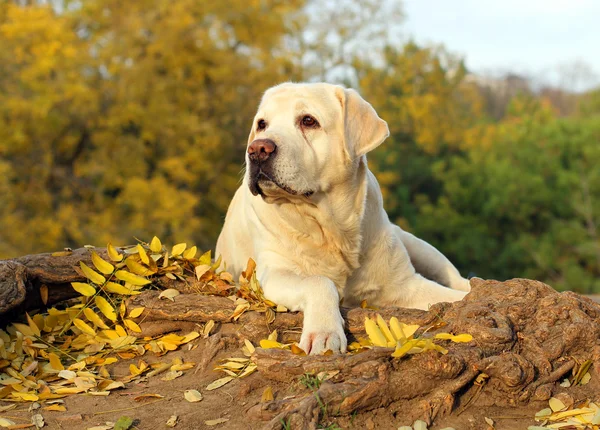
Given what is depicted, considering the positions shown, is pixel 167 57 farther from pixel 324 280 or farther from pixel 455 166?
pixel 324 280

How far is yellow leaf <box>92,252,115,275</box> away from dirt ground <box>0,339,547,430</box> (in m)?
0.91

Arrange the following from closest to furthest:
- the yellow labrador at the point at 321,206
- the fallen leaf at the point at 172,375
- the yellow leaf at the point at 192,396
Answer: the yellow leaf at the point at 192,396 → the fallen leaf at the point at 172,375 → the yellow labrador at the point at 321,206

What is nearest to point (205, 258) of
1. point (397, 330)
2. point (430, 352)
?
point (397, 330)

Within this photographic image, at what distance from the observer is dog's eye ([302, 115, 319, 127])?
4.42 metres

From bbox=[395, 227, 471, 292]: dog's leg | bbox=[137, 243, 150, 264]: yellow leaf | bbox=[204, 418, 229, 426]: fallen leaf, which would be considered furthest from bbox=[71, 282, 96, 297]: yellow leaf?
bbox=[395, 227, 471, 292]: dog's leg

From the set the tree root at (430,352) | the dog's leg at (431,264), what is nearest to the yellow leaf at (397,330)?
the tree root at (430,352)

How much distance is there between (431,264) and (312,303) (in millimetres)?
2306

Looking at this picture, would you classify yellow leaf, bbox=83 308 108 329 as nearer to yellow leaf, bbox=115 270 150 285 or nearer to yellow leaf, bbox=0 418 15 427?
yellow leaf, bbox=115 270 150 285

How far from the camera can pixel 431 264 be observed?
5.79 metres

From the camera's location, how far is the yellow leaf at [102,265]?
435cm

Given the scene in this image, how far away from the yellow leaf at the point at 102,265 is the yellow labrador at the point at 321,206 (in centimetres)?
93

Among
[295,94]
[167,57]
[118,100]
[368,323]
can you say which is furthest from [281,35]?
[368,323]

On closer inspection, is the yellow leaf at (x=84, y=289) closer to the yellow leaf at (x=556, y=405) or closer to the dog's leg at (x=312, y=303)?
the dog's leg at (x=312, y=303)

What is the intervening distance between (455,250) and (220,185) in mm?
8185
